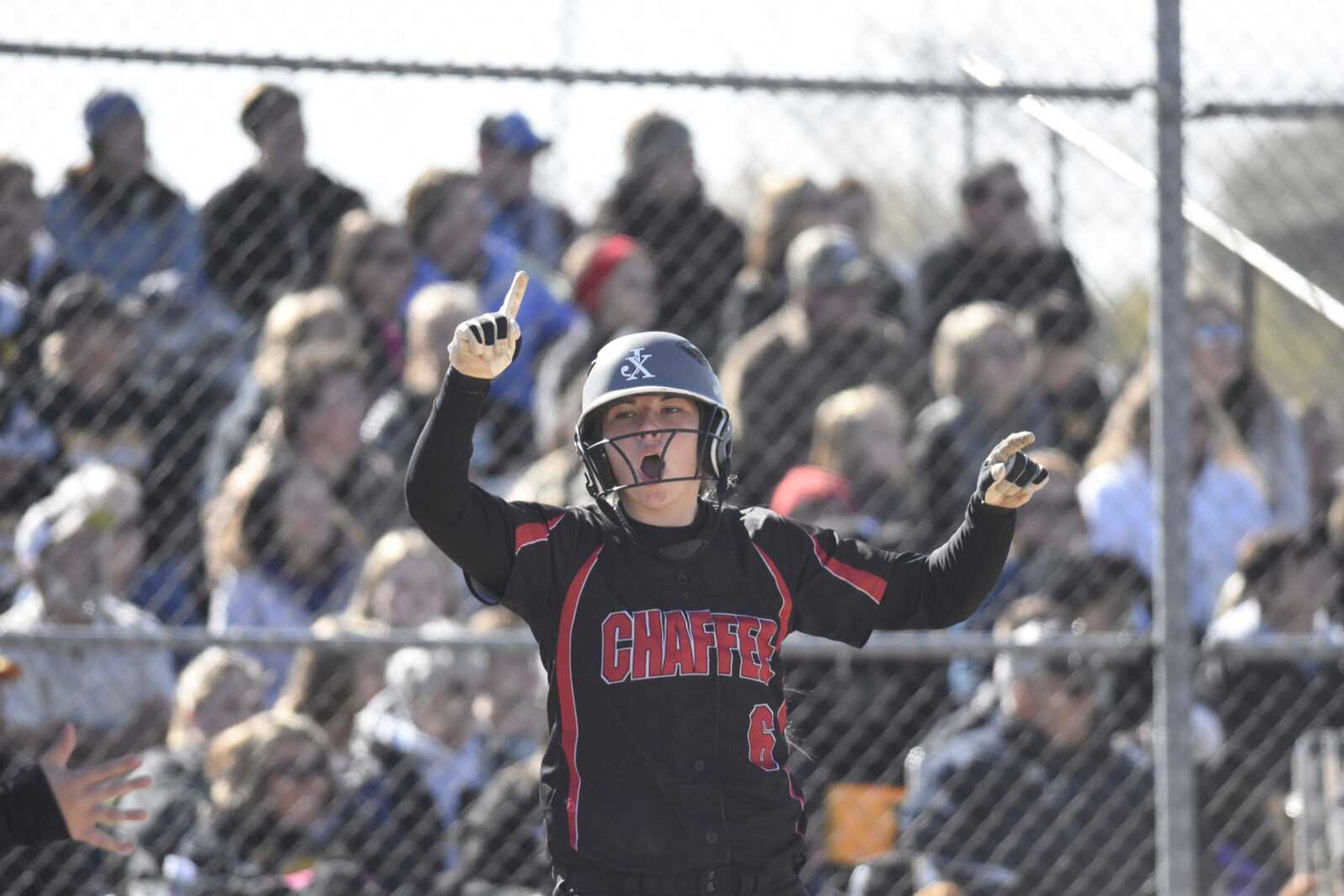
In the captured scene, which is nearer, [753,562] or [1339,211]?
[753,562]

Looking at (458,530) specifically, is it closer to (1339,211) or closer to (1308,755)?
(1308,755)

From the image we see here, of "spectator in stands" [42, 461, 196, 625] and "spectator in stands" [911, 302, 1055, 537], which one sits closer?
"spectator in stands" [42, 461, 196, 625]

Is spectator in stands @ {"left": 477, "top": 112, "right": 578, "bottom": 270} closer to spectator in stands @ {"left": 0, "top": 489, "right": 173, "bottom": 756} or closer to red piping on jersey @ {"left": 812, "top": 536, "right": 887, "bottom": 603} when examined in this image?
spectator in stands @ {"left": 0, "top": 489, "right": 173, "bottom": 756}

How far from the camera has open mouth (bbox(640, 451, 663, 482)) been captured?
3295 mm

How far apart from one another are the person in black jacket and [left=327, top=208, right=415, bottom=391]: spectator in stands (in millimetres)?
2616

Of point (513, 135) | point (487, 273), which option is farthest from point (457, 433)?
point (487, 273)

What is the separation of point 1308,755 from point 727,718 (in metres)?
2.94

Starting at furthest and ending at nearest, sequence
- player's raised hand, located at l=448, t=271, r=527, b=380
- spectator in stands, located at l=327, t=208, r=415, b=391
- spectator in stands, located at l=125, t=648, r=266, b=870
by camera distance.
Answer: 1. spectator in stands, located at l=327, t=208, r=415, b=391
2. spectator in stands, located at l=125, t=648, r=266, b=870
3. player's raised hand, located at l=448, t=271, r=527, b=380

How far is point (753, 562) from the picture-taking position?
3.43m

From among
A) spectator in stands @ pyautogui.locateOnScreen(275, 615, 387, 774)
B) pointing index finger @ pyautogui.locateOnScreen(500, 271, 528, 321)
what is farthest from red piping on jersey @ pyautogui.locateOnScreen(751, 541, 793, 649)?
spectator in stands @ pyautogui.locateOnScreen(275, 615, 387, 774)

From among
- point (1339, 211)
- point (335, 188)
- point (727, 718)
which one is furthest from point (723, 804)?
point (1339, 211)

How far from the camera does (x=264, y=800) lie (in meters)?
5.00

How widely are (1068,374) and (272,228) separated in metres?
2.82

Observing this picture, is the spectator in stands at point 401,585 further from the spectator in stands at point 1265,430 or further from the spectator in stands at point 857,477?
the spectator in stands at point 1265,430
